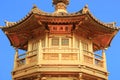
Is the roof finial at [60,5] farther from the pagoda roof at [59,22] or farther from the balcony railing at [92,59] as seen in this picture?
the balcony railing at [92,59]

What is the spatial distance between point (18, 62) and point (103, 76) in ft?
18.6

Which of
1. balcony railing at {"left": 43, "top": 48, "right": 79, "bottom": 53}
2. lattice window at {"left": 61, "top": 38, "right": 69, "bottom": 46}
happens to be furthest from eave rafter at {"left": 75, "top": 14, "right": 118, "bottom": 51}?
balcony railing at {"left": 43, "top": 48, "right": 79, "bottom": 53}

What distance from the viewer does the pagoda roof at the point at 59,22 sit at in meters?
19.7

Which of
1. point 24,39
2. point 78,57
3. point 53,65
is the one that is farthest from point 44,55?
point 24,39

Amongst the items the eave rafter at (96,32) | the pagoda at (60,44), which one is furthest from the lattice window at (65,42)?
the eave rafter at (96,32)

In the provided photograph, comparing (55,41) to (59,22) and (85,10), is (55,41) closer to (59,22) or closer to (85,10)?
(59,22)

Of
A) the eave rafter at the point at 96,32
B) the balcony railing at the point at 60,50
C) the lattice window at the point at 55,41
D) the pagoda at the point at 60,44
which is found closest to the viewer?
the pagoda at the point at 60,44

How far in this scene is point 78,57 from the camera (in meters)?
19.2

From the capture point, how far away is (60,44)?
20344 millimetres

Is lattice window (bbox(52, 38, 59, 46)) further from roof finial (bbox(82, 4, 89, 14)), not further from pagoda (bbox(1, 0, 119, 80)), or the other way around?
roof finial (bbox(82, 4, 89, 14))

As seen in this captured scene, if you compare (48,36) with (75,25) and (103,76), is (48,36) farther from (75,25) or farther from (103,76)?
(103,76)

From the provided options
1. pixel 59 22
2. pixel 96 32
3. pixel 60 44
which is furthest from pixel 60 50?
pixel 96 32

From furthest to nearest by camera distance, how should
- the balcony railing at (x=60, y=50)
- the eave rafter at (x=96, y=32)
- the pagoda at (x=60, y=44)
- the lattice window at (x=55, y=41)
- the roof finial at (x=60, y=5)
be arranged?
the roof finial at (x=60, y=5) → the lattice window at (x=55, y=41) → the eave rafter at (x=96, y=32) → the balcony railing at (x=60, y=50) → the pagoda at (x=60, y=44)

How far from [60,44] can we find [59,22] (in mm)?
1455
